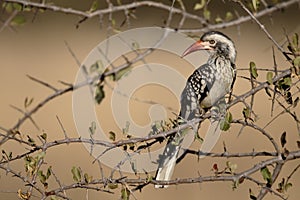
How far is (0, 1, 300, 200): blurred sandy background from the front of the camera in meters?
6.52

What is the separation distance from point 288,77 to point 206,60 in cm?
138

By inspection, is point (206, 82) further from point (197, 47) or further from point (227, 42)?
point (227, 42)

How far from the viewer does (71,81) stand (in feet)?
26.0

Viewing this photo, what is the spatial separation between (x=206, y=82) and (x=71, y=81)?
478cm

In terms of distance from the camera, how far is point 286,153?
217 cm

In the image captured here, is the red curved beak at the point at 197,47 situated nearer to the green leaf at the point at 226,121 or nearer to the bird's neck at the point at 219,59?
the bird's neck at the point at 219,59

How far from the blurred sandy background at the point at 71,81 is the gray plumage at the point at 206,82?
6.56 ft

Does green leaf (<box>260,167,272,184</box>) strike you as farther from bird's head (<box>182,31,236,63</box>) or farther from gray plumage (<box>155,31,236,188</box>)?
bird's head (<box>182,31,236,63</box>)

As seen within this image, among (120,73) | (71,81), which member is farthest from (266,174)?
(71,81)

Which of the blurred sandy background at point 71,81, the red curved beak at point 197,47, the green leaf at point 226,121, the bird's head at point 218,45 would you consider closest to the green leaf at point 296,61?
the green leaf at point 226,121

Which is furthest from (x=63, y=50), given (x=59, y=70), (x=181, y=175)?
(x=181, y=175)

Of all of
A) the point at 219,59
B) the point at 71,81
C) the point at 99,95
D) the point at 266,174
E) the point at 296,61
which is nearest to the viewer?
the point at 99,95

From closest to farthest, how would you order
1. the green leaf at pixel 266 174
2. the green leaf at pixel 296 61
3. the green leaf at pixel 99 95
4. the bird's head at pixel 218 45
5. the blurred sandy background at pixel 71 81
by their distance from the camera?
the green leaf at pixel 99 95 → the green leaf at pixel 296 61 → the green leaf at pixel 266 174 → the bird's head at pixel 218 45 → the blurred sandy background at pixel 71 81

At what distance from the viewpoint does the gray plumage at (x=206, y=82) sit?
293 centimetres
